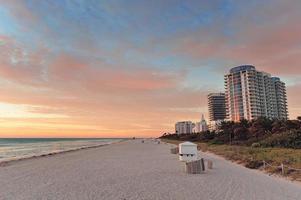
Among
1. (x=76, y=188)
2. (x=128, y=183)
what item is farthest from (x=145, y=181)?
(x=76, y=188)

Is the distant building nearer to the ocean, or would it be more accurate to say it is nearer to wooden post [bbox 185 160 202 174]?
the ocean

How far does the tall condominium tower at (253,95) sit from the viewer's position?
107938mm

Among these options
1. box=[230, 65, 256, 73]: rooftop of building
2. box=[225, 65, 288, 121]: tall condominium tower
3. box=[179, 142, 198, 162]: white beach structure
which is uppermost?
box=[230, 65, 256, 73]: rooftop of building

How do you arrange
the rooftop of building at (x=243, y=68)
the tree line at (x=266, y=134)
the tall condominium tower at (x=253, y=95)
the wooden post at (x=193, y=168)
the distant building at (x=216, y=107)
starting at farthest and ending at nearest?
the distant building at (x=216, y=107) → the rooftop of building at (x=243, y=68) → the tall condominium tower at (x=253, y=95) → the tree line at (x=266, y=134) → the wooden post at (x=193, y=168)

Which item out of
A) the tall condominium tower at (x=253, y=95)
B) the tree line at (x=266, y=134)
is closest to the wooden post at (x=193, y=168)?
the tree line at (x=266, y=134)

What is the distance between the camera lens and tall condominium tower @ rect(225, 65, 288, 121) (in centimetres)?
10794

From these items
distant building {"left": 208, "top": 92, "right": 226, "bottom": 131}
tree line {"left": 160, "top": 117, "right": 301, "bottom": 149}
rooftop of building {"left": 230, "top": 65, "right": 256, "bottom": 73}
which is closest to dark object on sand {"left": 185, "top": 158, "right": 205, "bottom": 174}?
tree line {"left": 160, "top": 117, "right": 301, "bottom": 149}

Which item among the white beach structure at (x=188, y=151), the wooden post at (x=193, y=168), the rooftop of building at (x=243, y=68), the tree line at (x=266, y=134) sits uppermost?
the rooftop of building at (x=243, y=68)

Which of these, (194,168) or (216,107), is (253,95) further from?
(194,168)

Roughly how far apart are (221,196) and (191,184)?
2989 millimetres

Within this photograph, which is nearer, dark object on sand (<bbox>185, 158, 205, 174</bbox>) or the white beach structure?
dark object on sand (<bbox>185, 158, 205, 174</bbox>)

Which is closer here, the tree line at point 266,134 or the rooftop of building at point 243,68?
the tree line at point 266,134

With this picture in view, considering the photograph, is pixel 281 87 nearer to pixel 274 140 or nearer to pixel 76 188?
pixel 274 140

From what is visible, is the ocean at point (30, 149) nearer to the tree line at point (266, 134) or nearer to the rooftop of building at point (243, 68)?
the tree line at point (266, 134)
